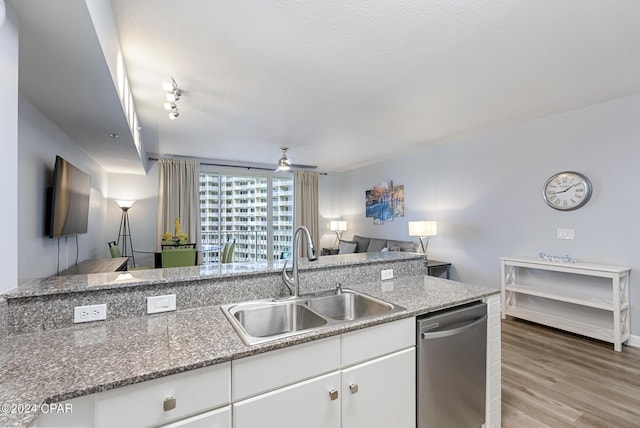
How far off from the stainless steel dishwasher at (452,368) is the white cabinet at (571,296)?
6.99 feet

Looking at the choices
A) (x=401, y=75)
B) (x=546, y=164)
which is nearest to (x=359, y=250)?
(x=546, y=164)

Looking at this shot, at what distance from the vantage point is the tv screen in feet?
8.07

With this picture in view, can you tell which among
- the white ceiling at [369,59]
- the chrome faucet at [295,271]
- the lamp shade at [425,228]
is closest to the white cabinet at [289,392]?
the chrome faucet at [295,271]

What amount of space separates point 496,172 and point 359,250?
2.99 meters

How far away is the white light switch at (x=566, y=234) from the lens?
3217mm

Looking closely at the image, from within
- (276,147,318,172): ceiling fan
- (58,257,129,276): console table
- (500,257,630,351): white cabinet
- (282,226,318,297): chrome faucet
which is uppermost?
(276,147,318,172): ceiling fan

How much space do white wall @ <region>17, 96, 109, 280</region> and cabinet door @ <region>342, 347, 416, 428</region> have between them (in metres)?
2.48

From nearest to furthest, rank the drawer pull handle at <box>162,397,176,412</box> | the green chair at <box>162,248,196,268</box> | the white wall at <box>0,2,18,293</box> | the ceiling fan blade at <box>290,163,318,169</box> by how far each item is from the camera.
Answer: the drawer pull handle at <box>162,397,176,412</box>, the white wall at <box>0,2,18,293</box>, the green chair at <box>162,248,196,268</box>, the ceiling fan blade at <box>290,163,318,169</box>

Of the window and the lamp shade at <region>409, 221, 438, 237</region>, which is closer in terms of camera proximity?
the lamp shade at <region>409, 221, 438, 237</region>

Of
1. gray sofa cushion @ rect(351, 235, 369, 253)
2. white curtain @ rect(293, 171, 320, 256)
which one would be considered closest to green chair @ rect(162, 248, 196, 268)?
white curtain @ rect(293, 171, 320, 256)

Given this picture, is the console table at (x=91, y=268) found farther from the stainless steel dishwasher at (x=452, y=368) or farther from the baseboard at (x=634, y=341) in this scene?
the baseboard at (x=634, y=341)

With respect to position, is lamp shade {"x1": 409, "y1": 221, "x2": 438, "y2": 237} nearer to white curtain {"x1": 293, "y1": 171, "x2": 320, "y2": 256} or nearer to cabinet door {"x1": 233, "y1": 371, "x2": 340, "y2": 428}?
white curtain {"x1": 293, "y1": 171, "x2": 320, "y2": 256}

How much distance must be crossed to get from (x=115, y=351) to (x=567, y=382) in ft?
10.1

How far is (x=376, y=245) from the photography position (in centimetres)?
567
